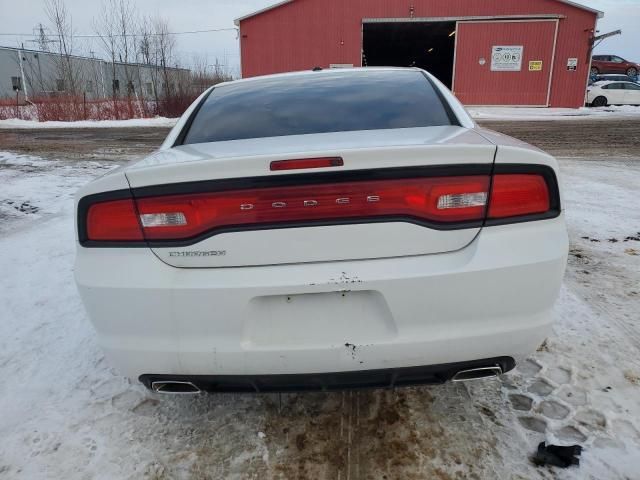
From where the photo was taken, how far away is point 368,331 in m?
1.71

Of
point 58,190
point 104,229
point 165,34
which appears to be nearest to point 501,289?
point 104,229

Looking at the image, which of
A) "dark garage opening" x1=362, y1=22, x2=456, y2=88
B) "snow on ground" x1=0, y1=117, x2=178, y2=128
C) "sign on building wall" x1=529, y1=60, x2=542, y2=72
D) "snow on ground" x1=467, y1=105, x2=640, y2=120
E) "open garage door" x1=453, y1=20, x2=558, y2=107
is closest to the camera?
"snow on ground" x1=0, y1=117, x2=178, y2=128

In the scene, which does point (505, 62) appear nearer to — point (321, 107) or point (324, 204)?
point (321, 107)

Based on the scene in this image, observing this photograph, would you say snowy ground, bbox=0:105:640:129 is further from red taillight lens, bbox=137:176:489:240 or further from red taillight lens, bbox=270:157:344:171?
red taillight lens, bbox=270:157:344:171

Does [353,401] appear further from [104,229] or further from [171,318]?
[104,229]

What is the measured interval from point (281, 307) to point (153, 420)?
1.03m

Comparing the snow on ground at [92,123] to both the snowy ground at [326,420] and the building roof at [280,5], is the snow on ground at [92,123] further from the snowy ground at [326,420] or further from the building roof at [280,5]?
the snowy ground at [326,420]

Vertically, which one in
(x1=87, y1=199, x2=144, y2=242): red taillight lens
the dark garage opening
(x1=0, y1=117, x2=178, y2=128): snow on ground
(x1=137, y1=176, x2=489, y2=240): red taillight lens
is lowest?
(x1=0, y1=117, x2=178, y2=128): snow on ground

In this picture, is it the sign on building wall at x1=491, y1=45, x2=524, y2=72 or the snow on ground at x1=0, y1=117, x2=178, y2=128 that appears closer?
the snow on ground at x1=0, y1=117, x2=178, y2=128

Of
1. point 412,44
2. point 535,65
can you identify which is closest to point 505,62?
point 535,65

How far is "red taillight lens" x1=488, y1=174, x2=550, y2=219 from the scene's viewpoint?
5.66 feet

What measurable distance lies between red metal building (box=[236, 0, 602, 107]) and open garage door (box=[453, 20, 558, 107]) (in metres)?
0.05

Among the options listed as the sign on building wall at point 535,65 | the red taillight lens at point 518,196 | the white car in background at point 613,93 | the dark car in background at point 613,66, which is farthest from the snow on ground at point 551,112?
the red taillight lens at point 518,196

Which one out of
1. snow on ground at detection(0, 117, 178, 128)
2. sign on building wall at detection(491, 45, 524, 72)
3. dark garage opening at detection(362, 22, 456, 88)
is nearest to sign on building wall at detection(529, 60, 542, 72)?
sign on building wall at detection(491, 45, 524, 72)
